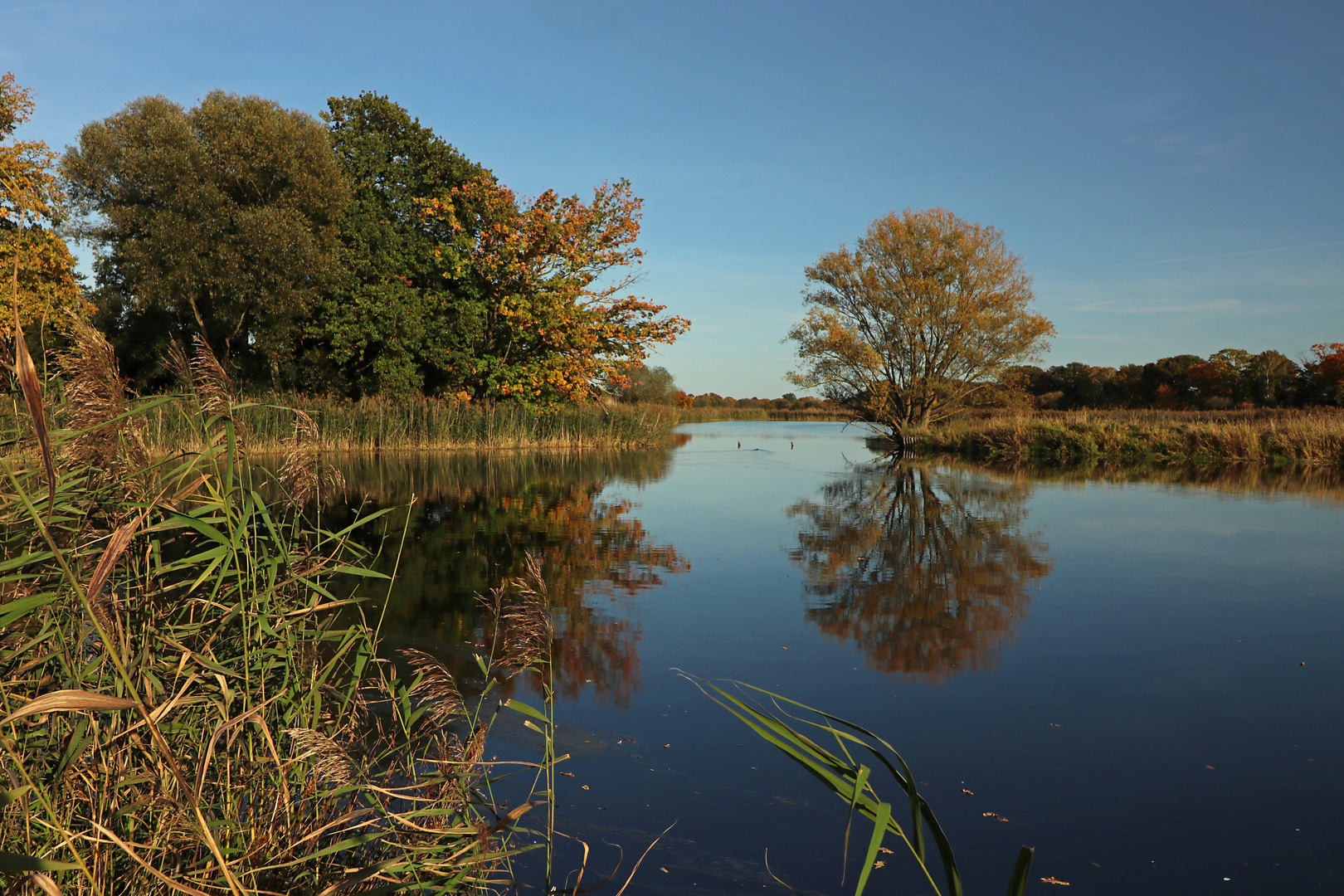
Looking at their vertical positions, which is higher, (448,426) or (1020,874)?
(448,426)

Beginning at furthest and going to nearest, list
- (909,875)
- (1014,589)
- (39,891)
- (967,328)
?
1. (967,328)
2. (1014,589)
3. (909,875)
4. (39,891)

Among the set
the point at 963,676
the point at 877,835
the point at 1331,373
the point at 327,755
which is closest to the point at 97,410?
the point at 327,755

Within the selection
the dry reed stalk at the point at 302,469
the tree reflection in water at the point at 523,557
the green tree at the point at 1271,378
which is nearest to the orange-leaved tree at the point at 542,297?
the tree reflection in water at the point at 523,557

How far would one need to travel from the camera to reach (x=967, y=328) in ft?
90.6

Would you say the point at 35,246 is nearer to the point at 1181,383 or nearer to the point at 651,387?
the point at 651,387

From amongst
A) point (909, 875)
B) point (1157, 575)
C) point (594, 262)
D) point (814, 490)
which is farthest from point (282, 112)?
point (909, 875)

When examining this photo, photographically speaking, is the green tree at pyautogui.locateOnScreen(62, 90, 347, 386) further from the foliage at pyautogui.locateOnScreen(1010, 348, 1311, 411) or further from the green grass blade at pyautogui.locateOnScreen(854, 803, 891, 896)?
the foliage at pyautogui.locateOnScreen(1010, 348, 1311, 411)

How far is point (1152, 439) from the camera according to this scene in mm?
23453

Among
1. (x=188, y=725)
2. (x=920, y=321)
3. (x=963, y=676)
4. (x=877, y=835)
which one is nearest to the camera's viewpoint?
(x=877, y=835)

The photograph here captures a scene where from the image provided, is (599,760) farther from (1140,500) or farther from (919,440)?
(919,440)

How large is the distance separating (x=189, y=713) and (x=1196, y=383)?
61216 millimetres

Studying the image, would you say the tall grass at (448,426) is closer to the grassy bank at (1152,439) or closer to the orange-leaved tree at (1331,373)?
the grassy bank at (1152,439)

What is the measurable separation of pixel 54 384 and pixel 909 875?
3.25 metres

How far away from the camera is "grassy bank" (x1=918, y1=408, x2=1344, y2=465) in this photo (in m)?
21.7
